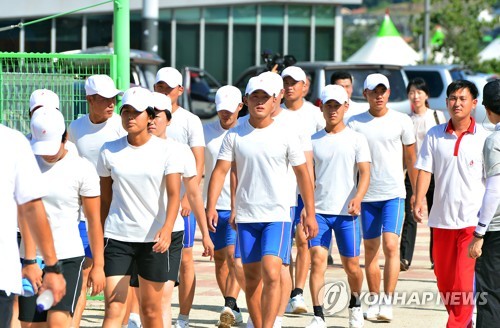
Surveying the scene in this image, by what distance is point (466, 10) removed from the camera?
1837 inches

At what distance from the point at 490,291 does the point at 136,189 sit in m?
2.43

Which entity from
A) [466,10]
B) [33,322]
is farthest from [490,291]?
[466,10]

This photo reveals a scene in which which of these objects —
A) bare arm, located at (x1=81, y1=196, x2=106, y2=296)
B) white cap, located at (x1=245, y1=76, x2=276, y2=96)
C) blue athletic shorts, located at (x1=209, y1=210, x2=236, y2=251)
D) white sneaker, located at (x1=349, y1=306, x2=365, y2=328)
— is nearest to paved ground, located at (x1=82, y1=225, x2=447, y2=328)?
white sneaker, located at (x1=349, y1=306, x2=365, y2=328)

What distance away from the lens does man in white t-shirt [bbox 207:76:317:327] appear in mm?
8867

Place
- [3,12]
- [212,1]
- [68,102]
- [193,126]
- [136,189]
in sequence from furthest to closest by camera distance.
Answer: [212,1]
[3,12]
[68,102]
[193,126]
[136,189]

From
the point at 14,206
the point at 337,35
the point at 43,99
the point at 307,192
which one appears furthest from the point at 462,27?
the point at 14,206

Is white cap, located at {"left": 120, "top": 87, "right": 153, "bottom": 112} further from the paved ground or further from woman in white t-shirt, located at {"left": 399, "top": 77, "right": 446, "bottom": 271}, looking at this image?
woman in white t-shirt, located at {"left": 399, "top": 77, "right": 446, "bottom": 271}

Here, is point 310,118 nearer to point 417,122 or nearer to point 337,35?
point 417,122

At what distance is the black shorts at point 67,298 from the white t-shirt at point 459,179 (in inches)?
115

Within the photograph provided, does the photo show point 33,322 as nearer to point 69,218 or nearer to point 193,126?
point 69,218

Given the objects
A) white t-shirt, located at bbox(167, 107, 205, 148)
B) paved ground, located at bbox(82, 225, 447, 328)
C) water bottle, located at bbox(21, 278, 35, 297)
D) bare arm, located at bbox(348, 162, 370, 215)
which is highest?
white t-shirt, located at bbox(167, 107, 205, 148)

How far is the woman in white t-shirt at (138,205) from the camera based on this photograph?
7918mm

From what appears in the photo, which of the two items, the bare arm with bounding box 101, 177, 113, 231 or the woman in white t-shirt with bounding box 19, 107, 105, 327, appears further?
the bare arm with bounding box 101, 177, 113, 231

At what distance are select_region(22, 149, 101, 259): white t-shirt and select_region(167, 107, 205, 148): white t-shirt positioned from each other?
2.61 metres
